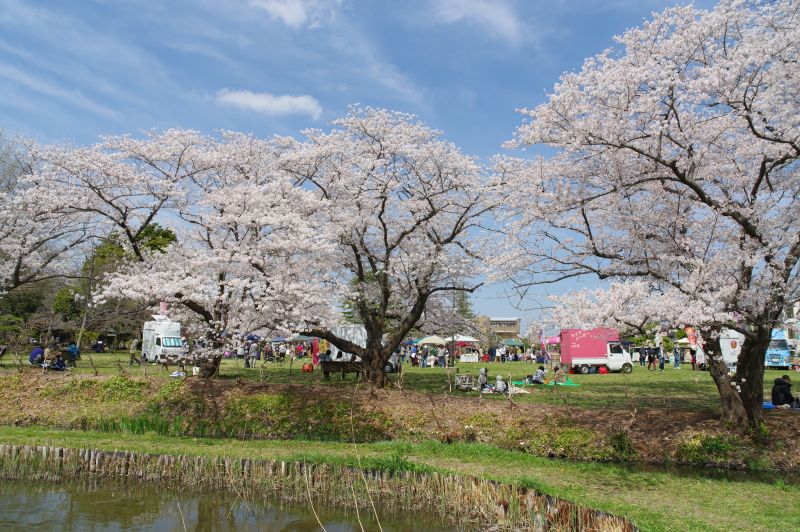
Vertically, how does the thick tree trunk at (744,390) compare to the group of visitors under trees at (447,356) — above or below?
below

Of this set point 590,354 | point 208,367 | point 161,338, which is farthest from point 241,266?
point 590,354

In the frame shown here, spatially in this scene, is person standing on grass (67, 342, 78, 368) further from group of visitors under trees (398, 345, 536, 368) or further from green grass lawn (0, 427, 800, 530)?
group of visitors under trees (398, 345, 536, 368)

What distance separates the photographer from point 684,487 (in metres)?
9.66

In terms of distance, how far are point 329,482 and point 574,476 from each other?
14.1 feet

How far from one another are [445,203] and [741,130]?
314 inches

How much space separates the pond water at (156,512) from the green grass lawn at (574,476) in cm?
114

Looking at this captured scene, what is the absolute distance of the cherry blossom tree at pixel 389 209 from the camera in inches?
671

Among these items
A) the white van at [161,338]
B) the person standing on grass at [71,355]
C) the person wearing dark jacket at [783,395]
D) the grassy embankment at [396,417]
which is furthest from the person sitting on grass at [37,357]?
the person wearing dark jacket at [783,395]

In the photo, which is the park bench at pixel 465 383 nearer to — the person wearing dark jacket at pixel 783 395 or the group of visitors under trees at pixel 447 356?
the person wearing dark jacket at pixel 783 395

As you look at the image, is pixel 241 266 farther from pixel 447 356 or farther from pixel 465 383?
pixel 447 356

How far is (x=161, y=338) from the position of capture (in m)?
31.4

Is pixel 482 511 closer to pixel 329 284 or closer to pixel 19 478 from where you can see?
pixel 19 478

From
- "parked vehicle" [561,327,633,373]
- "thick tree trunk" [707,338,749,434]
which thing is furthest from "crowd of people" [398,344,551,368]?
"thick tree trunk" [707,338,749,434]

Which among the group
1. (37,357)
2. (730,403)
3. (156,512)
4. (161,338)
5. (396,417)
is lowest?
(156,512)
